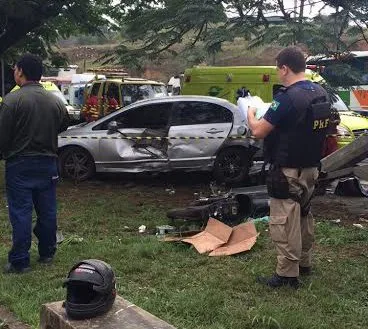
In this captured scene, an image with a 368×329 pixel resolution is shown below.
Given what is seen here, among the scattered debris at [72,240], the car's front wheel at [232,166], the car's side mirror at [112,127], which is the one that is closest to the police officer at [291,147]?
the scattered debris at [72,240]

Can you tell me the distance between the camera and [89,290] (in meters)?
2.94

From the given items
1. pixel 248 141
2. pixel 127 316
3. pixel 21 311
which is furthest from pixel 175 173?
pixel 127 316

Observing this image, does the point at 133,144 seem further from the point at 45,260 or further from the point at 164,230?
the point at 45,260

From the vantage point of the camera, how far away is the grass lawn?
411cm

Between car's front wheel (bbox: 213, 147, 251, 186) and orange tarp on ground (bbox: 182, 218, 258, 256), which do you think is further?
car's front wheel (bbox: 213, 147, 251, 186)

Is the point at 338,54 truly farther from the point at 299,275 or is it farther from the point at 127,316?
the point at 127,316

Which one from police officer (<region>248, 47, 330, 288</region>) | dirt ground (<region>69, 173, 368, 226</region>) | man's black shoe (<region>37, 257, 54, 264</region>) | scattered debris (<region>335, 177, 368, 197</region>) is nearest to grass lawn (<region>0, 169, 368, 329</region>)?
man's black shoe (<region>37, 257, 54, 264</region>)

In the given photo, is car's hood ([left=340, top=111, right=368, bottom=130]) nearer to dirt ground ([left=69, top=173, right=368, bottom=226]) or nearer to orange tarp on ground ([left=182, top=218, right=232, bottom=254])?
dirt ground ([left=69, top=173, right=368, bottom=226])

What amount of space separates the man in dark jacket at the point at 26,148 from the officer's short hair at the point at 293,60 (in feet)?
6.86

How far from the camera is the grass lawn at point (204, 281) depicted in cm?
411

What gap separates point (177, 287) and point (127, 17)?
7753 mm

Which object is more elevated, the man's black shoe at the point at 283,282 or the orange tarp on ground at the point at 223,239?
the man's black shoe at the point at 283,282

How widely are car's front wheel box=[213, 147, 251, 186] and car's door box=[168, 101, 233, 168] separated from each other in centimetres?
17

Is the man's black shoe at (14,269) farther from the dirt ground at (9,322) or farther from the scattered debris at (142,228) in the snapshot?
the scattered debris at (142,228)
